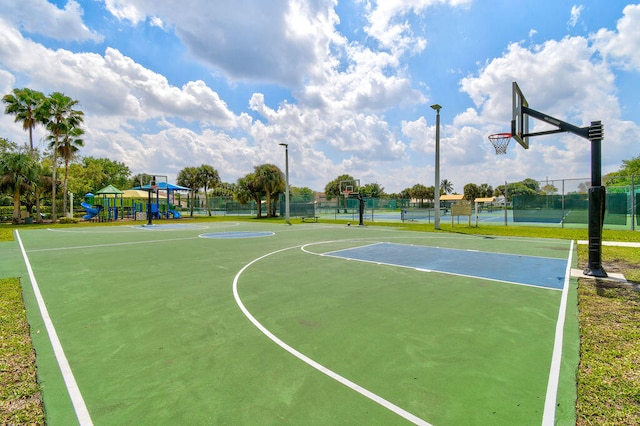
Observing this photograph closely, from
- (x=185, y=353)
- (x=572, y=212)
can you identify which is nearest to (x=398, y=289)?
(x=185, y=353)

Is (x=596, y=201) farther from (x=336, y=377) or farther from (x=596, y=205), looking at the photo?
(x=336, y=377)

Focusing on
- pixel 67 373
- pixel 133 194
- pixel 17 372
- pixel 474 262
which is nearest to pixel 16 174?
pixel 133 194

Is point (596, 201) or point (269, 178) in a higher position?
point (269, 178)

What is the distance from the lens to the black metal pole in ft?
24.2

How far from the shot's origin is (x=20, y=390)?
304cm

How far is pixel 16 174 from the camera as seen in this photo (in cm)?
2481

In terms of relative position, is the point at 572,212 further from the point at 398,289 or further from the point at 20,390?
the point at 20,390

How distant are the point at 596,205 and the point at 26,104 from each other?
3805 centimetres

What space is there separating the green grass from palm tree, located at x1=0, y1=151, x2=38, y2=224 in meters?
26.9

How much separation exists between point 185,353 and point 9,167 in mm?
31046

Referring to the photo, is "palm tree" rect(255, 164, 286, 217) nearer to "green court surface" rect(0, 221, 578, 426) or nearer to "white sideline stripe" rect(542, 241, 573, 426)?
"green court surface" rect(0, 221, 578, 426)

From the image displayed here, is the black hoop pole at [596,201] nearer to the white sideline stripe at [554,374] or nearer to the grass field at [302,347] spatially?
the grass field at [302,347]

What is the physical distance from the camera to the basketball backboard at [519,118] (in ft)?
30.9

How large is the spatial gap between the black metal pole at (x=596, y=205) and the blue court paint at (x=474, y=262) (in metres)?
0.67
